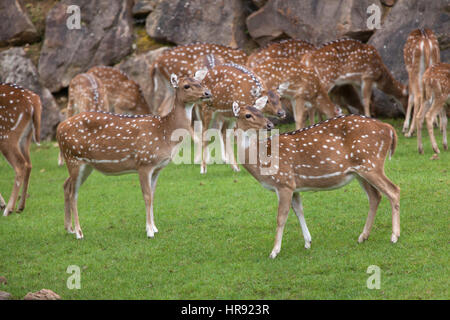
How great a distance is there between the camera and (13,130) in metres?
9.49

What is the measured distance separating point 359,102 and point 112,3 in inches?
263

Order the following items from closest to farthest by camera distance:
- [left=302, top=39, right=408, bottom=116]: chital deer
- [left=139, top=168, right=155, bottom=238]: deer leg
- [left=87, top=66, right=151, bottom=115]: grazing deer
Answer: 1. [left=139, top=168, right=155, bottom=238]: deer leg
2. [left=302, top=39, right=408, bottom=116]: chital deer
3. [left=87, top=66, right=151, bottom=115]: grazing deer

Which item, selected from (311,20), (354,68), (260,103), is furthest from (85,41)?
(260,103)

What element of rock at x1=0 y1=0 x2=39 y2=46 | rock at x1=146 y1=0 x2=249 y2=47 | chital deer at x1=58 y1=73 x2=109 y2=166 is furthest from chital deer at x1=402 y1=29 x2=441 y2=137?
rock at x1=0 y1=0 x2=39 y2=46

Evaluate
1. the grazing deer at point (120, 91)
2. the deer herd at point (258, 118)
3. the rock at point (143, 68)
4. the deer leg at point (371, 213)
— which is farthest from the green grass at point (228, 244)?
the rock at point (143, 68)

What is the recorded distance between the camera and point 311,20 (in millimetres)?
14781

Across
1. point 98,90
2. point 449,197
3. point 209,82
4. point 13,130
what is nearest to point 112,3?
point 98,90

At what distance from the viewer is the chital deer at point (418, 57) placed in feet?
39.7

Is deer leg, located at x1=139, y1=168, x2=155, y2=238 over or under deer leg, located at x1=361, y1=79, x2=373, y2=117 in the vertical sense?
over

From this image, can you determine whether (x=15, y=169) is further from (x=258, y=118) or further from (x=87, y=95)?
(x=258, y=118)

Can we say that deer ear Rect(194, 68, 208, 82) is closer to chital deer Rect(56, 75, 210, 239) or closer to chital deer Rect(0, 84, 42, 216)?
chital deer Rect(56, 75, 210, 239)

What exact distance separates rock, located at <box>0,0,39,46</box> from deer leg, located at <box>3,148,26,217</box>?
26.4ft

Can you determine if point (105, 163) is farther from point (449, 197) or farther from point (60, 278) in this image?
point (449, 197)

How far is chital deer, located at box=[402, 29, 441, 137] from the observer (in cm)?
1209
